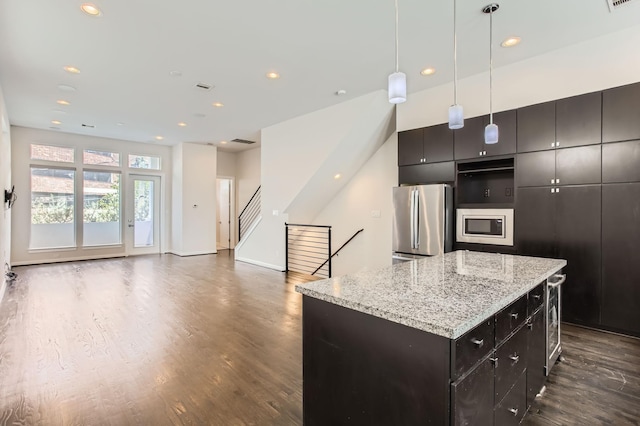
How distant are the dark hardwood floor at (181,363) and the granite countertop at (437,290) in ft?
3.13

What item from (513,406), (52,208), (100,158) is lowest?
(513,406)

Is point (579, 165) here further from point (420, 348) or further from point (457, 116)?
point (420, 348)

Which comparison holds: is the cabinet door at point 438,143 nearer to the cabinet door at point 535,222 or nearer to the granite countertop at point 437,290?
the cabinet door at point 535,222

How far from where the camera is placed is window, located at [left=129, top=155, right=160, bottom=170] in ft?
29.3

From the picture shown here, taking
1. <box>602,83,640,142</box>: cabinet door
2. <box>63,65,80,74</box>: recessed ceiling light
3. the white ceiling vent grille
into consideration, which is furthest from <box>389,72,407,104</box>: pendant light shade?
<box>63,65,80,74</box>: recessed ceiling light

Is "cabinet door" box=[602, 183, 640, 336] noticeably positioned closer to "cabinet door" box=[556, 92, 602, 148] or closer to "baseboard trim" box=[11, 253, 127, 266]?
"cabinet door" box=[556, 92, 602, 148]

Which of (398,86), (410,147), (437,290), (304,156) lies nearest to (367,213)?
(304,156)

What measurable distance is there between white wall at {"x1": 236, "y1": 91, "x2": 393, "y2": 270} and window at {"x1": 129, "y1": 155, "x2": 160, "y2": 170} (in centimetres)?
391

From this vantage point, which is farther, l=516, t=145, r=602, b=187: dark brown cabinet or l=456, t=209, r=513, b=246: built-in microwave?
l=456, t=209, r=513, b=246: built-in microwave

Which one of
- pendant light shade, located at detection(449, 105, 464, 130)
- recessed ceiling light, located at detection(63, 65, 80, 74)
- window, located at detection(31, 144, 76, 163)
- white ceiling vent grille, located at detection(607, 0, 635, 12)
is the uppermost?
recessed ceiling light, located at detection(63, 65, 80, 74)

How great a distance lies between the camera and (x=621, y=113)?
325 cm

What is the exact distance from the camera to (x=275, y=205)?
701 centimetres

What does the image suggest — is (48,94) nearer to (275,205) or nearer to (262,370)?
(275,205)

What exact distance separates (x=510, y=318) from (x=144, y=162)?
390 inches
